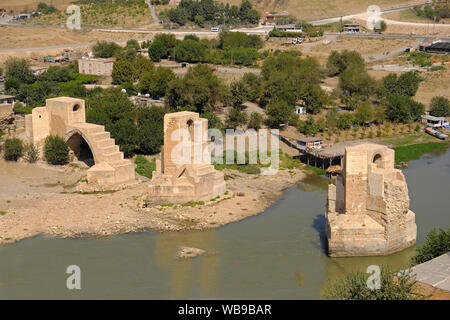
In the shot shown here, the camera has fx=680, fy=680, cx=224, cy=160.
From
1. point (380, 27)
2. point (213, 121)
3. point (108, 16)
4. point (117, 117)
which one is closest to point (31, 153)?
point (117, 117)

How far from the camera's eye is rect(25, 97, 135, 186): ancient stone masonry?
30266 mm

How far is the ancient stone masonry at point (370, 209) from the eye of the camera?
2250 centimetres

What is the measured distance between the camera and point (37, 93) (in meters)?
45.2

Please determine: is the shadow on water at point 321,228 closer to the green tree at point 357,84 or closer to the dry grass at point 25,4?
the green tree at point 357,84

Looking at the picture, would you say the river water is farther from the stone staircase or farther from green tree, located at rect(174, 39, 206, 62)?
green tree, located at rect(174, 39, 206, 62)

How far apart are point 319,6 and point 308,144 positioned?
6183cm

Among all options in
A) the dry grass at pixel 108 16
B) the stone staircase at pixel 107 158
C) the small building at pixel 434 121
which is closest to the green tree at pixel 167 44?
the dry grass at pixel 108 16

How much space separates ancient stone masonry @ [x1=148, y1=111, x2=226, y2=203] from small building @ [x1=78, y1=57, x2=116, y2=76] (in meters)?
26.6

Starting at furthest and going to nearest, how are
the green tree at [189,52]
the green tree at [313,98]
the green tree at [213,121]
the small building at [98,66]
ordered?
the green tree at [189,52] → the small building at [98,66] → the green tree at [313,98] → the green tree at [213,121]

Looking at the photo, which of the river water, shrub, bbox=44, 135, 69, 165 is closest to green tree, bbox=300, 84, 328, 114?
the river water

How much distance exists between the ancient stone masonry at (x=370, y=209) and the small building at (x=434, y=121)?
68.4 ft
